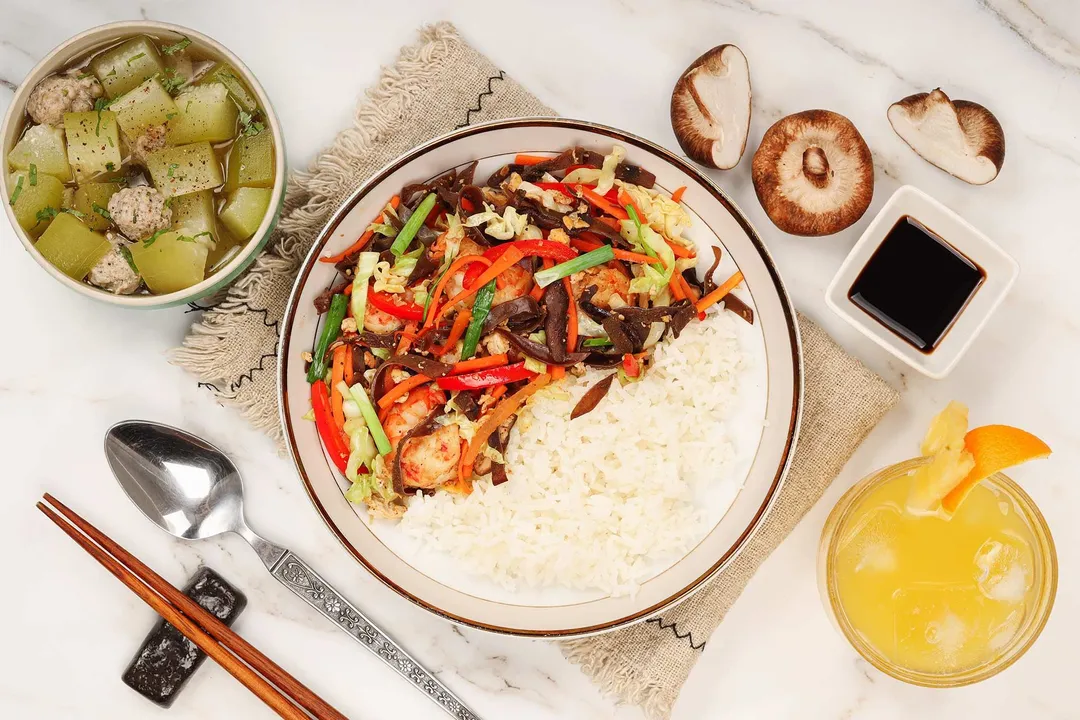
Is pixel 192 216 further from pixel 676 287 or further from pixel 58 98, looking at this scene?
pixel 676 287

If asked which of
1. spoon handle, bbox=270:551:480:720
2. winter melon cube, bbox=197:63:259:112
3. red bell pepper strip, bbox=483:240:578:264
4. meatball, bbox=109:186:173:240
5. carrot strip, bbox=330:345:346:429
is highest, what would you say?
red bell pepper strip, bbox=483:240:578:264

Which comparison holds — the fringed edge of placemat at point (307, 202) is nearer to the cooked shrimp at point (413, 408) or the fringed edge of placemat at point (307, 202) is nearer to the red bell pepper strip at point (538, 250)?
the cooked shrimp at point (413, 408)

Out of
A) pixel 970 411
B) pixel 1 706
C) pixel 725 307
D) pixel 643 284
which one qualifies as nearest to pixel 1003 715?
pixel 970 411

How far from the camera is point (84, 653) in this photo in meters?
2.72

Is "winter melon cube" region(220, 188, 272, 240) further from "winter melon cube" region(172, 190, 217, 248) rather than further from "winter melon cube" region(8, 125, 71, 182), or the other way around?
"winter melon cube" region(8, 125, 71, 182)

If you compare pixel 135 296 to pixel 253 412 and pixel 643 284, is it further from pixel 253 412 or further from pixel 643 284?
pixel 643 284

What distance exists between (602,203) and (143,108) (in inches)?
54.5

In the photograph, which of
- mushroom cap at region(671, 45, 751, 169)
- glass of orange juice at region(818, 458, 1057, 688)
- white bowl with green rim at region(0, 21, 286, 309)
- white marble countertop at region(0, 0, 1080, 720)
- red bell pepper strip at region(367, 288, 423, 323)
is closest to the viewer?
white bowl with green rim at region(0, 21, 286, 309)

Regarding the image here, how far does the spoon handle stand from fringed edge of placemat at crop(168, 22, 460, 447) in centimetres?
49

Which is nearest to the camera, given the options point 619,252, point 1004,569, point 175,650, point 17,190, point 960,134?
point 17,190

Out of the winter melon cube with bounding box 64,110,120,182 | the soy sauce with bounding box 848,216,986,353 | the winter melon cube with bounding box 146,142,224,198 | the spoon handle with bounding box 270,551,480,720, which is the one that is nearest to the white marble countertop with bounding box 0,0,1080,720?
the spoon handle with bounding box 270,551,480,720

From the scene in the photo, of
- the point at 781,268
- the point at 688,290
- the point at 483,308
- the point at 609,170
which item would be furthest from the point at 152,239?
the point at 781,268

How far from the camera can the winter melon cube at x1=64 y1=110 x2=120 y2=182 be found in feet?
7.45

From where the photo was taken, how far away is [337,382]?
7.83 feet
